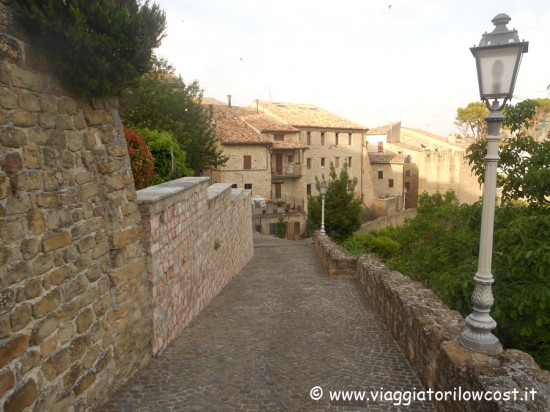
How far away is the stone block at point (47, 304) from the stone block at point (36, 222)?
560 millimetres

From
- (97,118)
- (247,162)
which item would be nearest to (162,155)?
(97,118)

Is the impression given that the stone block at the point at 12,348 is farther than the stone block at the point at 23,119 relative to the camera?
No

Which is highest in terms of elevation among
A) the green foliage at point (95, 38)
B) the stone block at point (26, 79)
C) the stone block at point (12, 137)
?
the green foliage at point (95, 38)

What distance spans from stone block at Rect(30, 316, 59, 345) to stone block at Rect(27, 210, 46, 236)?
2.47ft

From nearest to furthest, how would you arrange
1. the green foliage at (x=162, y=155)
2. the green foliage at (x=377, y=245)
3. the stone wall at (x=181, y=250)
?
the stone wall at (x=181, y=250)
the green foliage at (x=162, y=155)
the green foliage at (x=377, y=245)

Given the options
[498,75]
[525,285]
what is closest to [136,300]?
[498,75]

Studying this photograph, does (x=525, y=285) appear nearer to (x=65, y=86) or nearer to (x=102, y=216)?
(x=102, y=216)

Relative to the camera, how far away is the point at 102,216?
4.42 m

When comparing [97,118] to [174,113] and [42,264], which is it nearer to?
[42,264]

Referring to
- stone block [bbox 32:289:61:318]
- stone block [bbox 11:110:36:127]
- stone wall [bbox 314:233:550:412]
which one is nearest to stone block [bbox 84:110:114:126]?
stone block [bbox 11:110:36:127]

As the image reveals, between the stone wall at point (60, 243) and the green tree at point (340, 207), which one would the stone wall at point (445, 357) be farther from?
the green tree at point (340, 207)

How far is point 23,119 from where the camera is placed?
332cm

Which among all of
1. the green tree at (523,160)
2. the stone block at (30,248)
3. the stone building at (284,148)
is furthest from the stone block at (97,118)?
the stone building at (284,148)

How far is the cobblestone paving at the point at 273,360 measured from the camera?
4.59m
